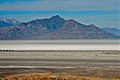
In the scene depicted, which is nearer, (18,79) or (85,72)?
(18,79)

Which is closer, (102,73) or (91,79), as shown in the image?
(91,79)

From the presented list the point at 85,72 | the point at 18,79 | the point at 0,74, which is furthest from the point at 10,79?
the point at 85,72

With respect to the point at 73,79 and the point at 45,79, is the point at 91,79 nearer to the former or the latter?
the point at 73,79

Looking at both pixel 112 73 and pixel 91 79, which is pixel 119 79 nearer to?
pixel 91 79

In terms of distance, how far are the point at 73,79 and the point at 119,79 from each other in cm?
378

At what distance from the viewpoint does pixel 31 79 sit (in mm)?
27688

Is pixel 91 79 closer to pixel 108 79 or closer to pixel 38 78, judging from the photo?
pixel 108 79

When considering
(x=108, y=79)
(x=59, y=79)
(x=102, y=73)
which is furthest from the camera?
(x=102, y=73)

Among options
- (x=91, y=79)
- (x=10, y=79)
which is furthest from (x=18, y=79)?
(x=91, y=79)

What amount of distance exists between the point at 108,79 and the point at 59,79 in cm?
452

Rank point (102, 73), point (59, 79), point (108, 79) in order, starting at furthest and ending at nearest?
point (102, 73)
point (108, 79)
point (59, 79)

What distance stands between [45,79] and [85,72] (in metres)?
9.55

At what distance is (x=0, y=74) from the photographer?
3519 cm

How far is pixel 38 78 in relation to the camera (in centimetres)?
2811
